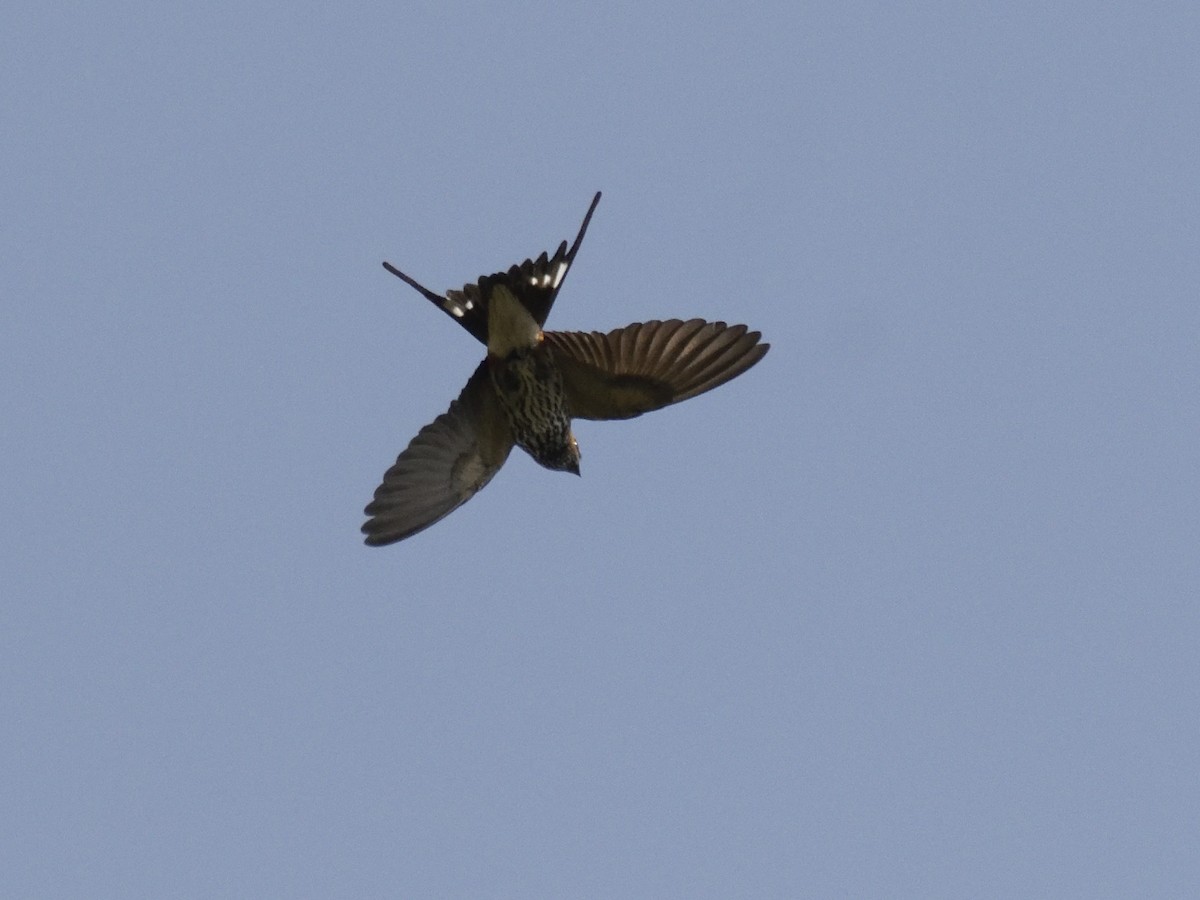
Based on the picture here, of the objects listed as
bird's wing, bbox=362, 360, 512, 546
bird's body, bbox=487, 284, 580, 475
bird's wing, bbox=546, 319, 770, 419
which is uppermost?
bird's wing, bbox=546, 319, 770, 419

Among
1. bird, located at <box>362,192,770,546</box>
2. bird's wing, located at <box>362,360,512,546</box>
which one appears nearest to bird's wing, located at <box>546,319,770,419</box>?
bird, located at <box>362,192,770,546</box>

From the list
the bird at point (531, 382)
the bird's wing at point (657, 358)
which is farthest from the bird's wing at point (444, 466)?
the bird's wing at point (657, 358)

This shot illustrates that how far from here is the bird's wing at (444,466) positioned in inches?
442

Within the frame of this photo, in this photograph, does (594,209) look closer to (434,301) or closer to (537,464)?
(434,301)

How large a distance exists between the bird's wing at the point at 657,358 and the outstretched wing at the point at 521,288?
302 mm

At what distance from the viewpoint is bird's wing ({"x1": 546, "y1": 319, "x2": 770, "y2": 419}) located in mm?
11023

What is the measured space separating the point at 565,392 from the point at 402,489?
123 cm

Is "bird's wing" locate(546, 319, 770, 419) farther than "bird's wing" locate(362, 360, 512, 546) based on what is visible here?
No

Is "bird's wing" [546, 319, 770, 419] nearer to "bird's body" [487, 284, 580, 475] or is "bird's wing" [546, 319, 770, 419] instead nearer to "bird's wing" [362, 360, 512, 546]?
"bird's body" [487, 284, 580, 475]

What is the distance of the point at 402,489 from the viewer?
37.3ft

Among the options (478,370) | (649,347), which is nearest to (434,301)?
(478,370)

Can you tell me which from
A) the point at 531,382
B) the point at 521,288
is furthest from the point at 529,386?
the point at 521,288

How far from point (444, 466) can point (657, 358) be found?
1.58m

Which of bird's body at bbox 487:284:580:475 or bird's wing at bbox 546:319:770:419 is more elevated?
bird's wing at bbox 546:319:770:419
